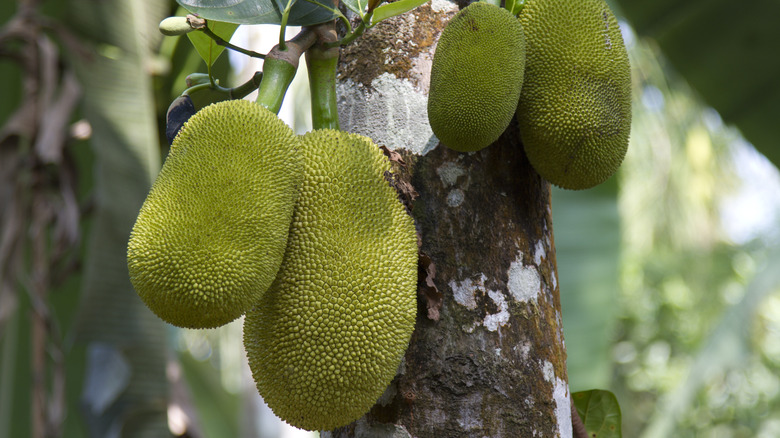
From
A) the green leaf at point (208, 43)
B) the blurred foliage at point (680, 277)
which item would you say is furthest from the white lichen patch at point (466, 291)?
the blurred foliage at point (680, 277)

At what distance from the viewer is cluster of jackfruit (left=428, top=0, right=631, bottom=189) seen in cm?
79

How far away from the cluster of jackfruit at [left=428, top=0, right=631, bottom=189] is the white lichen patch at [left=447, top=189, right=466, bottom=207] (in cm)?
8

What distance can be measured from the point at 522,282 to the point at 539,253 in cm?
6

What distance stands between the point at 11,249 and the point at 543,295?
160 cm

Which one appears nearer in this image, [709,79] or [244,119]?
[244,119]

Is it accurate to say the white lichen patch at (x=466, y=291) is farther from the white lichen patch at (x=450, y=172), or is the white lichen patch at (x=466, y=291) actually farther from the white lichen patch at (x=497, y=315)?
the white lichen patch at (x=450, y=172)

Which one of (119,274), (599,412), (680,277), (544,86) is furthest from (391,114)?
(680,277)

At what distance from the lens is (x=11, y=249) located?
6.20 feet

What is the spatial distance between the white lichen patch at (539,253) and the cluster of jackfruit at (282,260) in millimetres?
202

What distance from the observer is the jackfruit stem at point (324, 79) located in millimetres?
894

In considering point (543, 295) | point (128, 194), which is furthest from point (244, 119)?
point (128, 194)

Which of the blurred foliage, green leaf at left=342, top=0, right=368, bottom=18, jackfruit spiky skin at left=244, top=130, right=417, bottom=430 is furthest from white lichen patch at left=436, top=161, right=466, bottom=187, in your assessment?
the blurred foliage

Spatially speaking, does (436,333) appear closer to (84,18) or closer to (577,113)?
(577,113)

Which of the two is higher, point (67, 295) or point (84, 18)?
point (84, 18)
